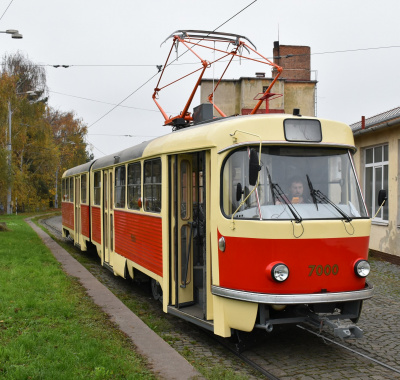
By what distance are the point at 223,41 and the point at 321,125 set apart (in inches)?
200

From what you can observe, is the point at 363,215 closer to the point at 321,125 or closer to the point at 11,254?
the point at 321,125

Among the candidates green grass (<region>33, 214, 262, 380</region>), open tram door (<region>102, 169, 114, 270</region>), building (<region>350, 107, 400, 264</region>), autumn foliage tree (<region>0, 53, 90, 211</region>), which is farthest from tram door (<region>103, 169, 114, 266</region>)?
autumn foliage tree (<region>0, 53, 90, 211</region>)

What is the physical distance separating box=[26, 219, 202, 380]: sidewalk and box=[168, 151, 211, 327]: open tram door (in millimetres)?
596

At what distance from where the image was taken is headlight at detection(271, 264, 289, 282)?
17.8 feet

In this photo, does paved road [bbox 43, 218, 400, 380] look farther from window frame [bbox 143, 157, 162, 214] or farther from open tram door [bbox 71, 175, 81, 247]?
open tram door [bbox 71, 175, 81, 247]

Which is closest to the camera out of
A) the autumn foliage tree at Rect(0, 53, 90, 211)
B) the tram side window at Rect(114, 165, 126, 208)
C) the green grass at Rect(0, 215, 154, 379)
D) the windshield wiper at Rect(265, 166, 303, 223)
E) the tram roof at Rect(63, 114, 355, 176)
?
the green grass at Rect(0, 215, 154, 379)

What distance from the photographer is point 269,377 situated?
5.32 metres

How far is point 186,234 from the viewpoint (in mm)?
7121

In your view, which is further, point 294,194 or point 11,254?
point 11,254

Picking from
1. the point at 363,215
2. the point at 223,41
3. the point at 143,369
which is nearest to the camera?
the point at 143,369

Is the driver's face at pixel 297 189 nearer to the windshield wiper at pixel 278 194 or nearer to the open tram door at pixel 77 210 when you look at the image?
the windshield wiper at pixel 278 194

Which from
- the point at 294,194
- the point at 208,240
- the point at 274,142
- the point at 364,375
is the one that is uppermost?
the point at 274,142

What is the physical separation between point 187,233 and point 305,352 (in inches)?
83.1

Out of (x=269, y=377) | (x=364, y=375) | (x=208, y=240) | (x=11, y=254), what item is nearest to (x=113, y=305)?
(x=208, y=240)
